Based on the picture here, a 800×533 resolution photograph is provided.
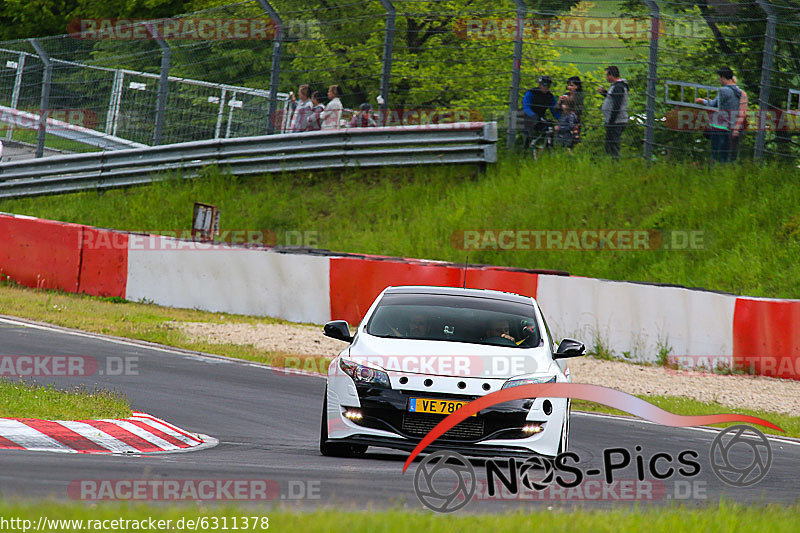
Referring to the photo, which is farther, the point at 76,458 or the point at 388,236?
the point at 388,236

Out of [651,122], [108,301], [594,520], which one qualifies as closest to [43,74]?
[108,301]

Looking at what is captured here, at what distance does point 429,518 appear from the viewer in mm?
5512

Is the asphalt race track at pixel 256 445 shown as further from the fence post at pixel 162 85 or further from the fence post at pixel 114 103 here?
the fence post at pixel 114 103

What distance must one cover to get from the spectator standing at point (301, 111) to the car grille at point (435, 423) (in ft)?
51.9

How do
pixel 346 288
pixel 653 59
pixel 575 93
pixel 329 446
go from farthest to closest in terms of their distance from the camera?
pixel 575 93, pixel 653 59, pixel 346 288, pixel 329 446

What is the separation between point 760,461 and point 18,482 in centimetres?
630

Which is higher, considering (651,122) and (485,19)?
(485,19)

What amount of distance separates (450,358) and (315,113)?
15.6 m

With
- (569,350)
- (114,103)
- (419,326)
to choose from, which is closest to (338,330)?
(419,326)

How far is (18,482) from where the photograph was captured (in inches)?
246

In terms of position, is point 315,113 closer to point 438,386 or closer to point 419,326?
point 419,326

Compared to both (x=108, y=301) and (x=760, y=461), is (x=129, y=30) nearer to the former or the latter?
(x=108, y=301)

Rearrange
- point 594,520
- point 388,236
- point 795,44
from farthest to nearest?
point 388,236, point 795,44, point 594,520

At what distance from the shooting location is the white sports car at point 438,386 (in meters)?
7.95
